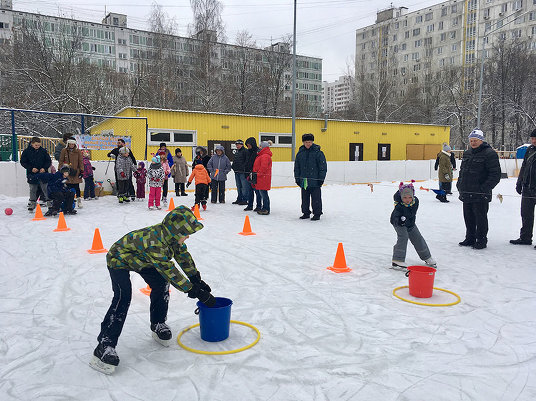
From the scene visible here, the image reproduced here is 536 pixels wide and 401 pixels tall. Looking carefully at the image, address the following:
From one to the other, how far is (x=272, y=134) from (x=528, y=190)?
1470 cm

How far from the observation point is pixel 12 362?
3066 millimetres

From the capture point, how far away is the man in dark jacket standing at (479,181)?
6.54 m

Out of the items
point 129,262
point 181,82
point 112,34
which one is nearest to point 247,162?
point 129,262

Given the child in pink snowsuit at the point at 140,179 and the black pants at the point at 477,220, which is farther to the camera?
the child in pink snowsuit at the point at 140,179

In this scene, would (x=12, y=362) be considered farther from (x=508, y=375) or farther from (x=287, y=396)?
(x=508, y=375)

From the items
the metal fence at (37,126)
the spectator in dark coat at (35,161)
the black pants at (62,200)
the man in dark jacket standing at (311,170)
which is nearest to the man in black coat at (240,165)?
the man in dark jacket standing at (311,170)

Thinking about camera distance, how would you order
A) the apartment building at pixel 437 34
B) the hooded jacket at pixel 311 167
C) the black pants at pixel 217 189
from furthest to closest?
the apartment building at pixel 437 34 → the black pants at pixel 217 189 → the hooded jacket at pixel 311 167

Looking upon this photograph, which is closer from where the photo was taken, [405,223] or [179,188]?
[405,223]

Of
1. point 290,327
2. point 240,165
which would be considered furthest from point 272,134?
point 290,327

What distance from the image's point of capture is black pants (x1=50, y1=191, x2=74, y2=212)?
Answer: 9477 mm

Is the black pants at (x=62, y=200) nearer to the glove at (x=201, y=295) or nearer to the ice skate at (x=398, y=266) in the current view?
the ice skate at (x=398, y=266)

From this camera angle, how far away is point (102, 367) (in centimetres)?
291

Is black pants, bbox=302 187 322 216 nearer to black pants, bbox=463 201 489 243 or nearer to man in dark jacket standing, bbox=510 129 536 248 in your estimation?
black pants, bbox=463 201 489 243

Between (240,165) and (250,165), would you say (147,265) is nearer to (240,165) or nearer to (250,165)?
(250,165)
